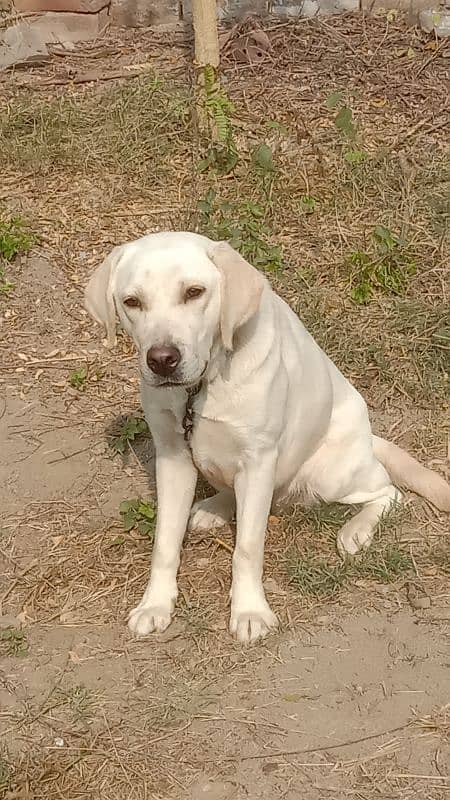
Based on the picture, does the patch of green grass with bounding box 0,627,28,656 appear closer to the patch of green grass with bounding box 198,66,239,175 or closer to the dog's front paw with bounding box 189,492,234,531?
the dog's front paw with bounding box 189,492,234,531

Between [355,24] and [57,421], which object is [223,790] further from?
[355,24]

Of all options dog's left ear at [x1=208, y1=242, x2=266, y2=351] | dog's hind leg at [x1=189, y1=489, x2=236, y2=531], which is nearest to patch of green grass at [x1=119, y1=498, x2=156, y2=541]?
dog's hind leg at [x1=189, y1=489, x2=236, y2=531]

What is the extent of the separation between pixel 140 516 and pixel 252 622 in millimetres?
763

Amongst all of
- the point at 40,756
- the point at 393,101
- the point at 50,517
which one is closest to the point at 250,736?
the point at 40,756

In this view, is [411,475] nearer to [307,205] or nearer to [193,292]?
[193,292]

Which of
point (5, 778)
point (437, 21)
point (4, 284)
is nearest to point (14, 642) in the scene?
point (5, 778)

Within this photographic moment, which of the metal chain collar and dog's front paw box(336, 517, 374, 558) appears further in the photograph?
dog's front paw box(336, 517, 374, 558)

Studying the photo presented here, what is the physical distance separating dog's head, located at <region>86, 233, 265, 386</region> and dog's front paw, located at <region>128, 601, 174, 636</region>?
86cm

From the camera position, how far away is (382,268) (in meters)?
5.67

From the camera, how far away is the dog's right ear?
132 inches

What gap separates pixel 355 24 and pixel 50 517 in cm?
435

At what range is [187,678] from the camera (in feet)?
11.1

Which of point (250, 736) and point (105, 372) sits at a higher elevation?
point (250, 736)

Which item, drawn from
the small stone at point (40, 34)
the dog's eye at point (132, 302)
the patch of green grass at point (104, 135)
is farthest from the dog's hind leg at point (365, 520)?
the small stone at point (40, 34)
